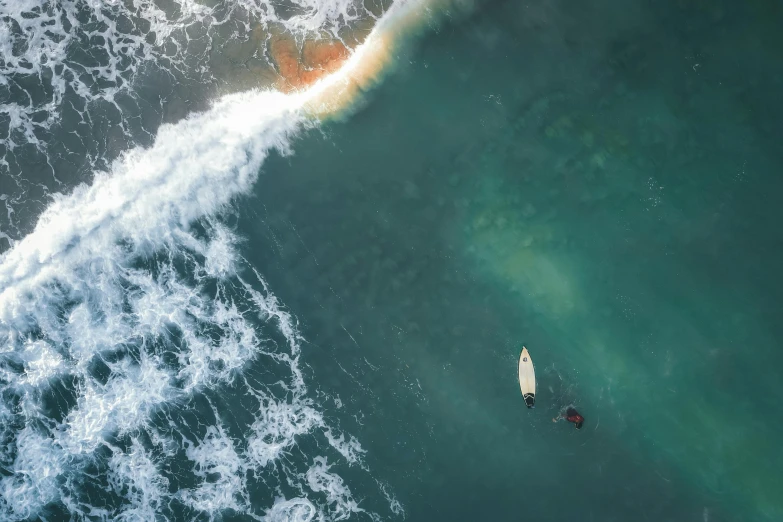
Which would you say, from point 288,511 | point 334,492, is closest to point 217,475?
point 288,511

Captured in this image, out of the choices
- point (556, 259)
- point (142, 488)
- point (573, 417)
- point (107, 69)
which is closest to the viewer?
point (573, 417)

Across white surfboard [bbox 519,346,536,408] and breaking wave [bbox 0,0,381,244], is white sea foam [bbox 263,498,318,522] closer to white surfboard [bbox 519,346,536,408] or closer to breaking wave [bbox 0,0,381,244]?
white surfboard [bbox 519,346,536,408]

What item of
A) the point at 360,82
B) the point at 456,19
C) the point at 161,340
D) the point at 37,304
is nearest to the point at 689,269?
the point at 456,19

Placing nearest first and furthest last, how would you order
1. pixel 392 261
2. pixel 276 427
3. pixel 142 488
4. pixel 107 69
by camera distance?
pixel 392 261 → pixel 276 427 → pixel 142 488 → pixel 107 69

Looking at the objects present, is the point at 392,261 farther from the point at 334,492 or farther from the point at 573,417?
the point at 334,492

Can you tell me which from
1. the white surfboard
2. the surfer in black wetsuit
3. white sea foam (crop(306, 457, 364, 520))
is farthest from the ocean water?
the white surfboard
